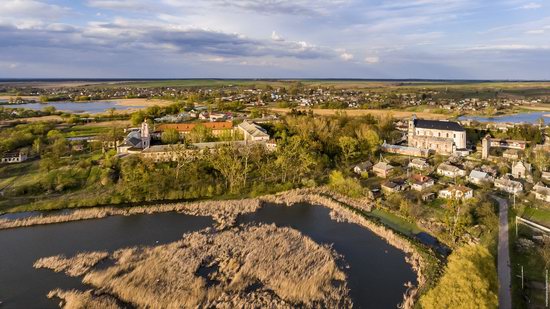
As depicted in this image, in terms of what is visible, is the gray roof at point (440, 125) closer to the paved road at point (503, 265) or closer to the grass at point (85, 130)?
the paved road at point (503, 265)

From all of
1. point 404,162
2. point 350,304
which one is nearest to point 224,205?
point 350,304

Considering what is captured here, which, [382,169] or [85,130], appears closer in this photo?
[382,169]

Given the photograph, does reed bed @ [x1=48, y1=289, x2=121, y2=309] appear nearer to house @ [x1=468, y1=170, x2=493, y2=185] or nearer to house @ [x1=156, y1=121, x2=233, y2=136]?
house @ [x1=468, y1=170, x2=493, y2=185]

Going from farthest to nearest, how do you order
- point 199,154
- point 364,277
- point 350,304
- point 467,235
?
point 199,154, point 467,235, point 364,277, point 350,304

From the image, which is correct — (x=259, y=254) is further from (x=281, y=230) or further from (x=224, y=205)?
(x=224, y=205)

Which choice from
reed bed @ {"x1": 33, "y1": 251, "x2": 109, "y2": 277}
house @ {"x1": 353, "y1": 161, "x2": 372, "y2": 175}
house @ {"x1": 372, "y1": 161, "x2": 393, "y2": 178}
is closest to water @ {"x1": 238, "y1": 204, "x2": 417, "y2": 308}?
reed bed @ {"x1": 33, "y1": 251, "x2": 109, "y2": 277}

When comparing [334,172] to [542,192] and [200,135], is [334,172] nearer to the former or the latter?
[542,192]

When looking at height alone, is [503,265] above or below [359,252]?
above

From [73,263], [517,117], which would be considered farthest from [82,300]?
[517,117]
